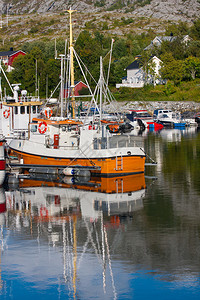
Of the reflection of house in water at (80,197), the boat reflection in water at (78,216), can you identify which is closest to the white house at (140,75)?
the boat reflection in water at (78,216)

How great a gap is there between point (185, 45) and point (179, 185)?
86.2 meters

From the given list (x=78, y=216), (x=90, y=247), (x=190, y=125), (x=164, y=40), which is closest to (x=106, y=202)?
(x=78, y=216)

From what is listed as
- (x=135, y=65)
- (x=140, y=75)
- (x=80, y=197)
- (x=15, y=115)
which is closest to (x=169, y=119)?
(x=140, y=75)

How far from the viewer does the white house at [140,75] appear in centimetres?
10943

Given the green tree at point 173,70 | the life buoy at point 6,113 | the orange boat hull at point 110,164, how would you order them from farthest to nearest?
the green tree at point 173,70 → the life buoy at point 6,113 → the orange boat hull at point 110,164

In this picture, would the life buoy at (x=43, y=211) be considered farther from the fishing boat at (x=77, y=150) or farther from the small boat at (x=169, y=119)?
the small boat at (x=169, y=119)

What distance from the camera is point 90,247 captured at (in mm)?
20656

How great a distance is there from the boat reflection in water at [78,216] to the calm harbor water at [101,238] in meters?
0.04

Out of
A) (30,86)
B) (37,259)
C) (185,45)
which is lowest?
(37,259)

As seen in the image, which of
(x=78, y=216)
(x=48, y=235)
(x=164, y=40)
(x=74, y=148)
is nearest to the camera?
(x=48, y=235)

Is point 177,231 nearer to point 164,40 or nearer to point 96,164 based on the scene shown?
point 96,164

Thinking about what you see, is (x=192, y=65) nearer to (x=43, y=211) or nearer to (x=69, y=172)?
(x=69, y=172)

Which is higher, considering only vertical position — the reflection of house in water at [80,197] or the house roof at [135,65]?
the house roof at [135,65]

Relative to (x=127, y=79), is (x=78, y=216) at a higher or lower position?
lower
